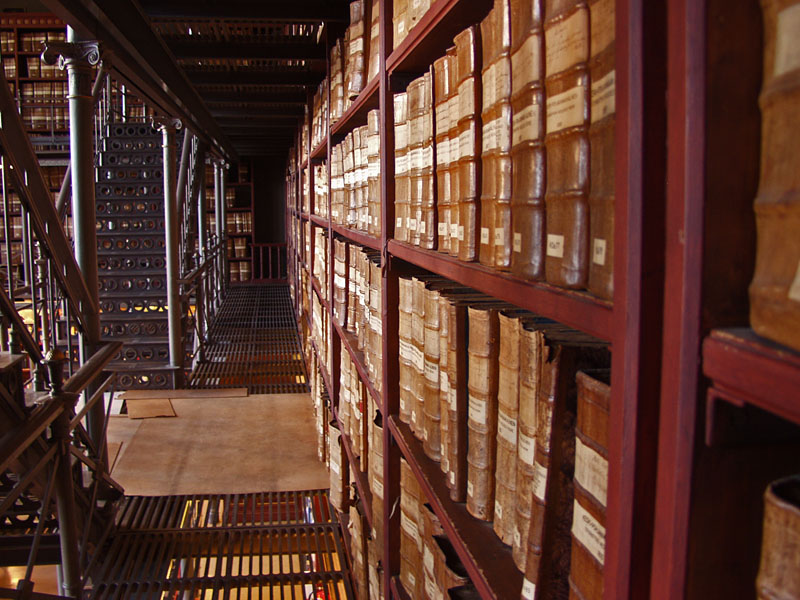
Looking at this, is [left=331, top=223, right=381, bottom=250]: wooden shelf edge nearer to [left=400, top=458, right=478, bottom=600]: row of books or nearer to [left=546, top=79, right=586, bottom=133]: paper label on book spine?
[left=400, top=458, right=478, bottom=600]: row of books

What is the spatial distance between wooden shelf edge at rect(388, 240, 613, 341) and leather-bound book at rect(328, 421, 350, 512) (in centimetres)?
188

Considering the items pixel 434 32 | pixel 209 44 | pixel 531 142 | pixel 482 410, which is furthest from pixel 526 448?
pixel 209 44

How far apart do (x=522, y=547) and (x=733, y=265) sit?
0.59 m

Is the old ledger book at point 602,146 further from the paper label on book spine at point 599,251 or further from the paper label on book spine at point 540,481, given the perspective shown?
the paper label on book spine at point 540,481

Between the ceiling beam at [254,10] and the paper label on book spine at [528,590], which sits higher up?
the ceiling beam at [254,10]

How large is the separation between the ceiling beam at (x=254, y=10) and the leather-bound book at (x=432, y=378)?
7.83 feet

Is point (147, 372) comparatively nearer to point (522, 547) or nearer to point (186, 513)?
point (186, 513)

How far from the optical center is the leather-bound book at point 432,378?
1253mm

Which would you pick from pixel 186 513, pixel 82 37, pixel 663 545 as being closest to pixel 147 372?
pixel 186 513

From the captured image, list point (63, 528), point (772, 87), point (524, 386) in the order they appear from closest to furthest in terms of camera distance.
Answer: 1. point (772, 87)
2. point (524, 386)
3. point (63, 528)

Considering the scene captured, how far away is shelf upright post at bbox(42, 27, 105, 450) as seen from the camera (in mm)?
2883

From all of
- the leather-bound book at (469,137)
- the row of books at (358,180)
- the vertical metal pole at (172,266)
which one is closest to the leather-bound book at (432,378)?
the leather-bound book at (469,137)

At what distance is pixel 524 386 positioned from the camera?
2.82ft

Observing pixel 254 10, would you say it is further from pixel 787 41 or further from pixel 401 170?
pixel 787 41
